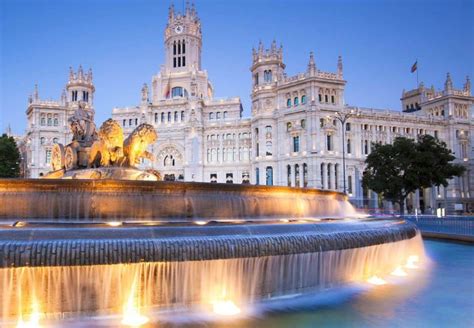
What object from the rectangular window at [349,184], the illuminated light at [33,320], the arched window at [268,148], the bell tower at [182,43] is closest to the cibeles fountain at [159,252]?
the illuminated light at [33,320]

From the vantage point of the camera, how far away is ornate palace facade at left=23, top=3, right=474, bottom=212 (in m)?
64.9

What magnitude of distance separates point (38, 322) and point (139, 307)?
175 cm

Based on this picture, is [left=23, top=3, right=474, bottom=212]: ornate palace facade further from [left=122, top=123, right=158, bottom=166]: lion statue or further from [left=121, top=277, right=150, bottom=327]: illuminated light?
[left=121, top=277, right=150, bottom=327]: illuminated light

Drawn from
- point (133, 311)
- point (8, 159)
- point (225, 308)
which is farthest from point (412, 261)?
point (8, 159)

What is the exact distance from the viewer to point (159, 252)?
748cm

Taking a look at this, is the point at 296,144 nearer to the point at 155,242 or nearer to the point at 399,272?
the point at 399,272

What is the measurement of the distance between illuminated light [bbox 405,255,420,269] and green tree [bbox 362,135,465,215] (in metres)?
31.5

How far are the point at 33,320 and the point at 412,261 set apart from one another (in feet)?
39.9

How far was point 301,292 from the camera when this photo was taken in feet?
31.0

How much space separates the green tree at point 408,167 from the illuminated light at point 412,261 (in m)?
31.5

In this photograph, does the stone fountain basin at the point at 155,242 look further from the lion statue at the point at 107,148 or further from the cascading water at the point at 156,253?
the lion statue at the point at 107,148

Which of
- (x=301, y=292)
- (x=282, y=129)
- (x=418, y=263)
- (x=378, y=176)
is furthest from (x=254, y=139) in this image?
(x=301, y=292)

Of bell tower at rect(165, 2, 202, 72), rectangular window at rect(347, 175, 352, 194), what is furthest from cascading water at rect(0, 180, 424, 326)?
bell tower at rect(165, 2, 202, 72)

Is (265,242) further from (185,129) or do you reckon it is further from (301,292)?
(185,129)
